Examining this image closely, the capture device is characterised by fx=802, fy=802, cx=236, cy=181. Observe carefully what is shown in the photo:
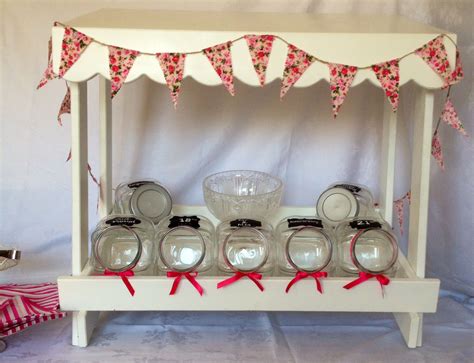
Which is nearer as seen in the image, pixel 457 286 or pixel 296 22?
pixel 296 22

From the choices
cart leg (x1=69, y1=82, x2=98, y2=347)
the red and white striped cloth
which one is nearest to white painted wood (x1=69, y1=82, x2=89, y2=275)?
cart leg (x1=69, y1=82, x2=98, y2=347)

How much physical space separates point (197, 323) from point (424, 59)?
27.5 inches

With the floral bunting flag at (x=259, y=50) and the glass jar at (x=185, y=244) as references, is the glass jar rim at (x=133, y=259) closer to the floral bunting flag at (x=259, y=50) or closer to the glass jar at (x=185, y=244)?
the glass jar at (x=185, y=244)

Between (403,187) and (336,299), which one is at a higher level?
(403,187)

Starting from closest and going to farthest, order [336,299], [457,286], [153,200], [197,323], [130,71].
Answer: [130,71] < [336,299] < [197,323] < [153,200] < [457,286]

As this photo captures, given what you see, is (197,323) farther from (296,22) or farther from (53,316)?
(296,22)

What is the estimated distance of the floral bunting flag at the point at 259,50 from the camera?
4.39ft

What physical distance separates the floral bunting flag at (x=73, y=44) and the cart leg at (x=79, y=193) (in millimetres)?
71

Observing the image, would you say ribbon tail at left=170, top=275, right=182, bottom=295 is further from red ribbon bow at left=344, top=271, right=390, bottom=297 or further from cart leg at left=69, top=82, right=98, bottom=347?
red ribbon bow at left=344, top=271, right=390, bottom=297

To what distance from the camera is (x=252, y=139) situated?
77.3 inches

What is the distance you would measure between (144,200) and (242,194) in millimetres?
231

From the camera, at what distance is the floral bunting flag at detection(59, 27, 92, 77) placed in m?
1.33

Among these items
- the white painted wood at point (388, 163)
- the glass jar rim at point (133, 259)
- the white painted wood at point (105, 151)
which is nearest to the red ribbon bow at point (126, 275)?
the glass jar rim at point (133, 259)

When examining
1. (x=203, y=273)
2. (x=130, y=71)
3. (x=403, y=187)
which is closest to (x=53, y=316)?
(x=203, y=273)
